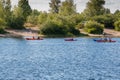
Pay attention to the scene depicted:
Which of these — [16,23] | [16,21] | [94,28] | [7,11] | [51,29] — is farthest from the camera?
[94,28]

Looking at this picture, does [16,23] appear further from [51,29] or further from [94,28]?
[94,28]

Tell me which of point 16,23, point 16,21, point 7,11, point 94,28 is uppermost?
point 7,11

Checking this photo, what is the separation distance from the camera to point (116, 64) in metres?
71.2

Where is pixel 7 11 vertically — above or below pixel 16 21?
above

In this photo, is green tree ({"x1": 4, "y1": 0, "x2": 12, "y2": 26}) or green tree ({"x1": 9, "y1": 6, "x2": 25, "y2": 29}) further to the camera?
A: green tree ({"x1": 4, "y1": 0, "x2": 12, "y2": 26})

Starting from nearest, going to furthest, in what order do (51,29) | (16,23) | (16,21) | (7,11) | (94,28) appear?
(51,29) < (16,23) < (16,21) < (7,11) < (94,28)

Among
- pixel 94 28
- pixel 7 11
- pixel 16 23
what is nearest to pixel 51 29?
pixel 16 23

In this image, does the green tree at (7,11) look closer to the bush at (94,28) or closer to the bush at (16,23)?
the bush at (16,23)

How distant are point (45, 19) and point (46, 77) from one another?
142682mm

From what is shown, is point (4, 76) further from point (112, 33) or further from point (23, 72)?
point (112, 33)

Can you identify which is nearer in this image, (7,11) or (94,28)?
(7,11)

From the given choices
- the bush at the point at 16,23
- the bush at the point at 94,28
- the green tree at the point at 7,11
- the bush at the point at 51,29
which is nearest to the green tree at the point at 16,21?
the bush at the point at 16,23

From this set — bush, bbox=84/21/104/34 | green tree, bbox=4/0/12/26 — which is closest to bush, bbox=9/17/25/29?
green tree, bbox=4/0/12/26

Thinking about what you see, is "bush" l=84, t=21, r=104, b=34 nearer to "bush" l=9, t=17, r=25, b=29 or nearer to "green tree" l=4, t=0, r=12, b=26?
"bush" l=9, t=17, r=25, b=29
